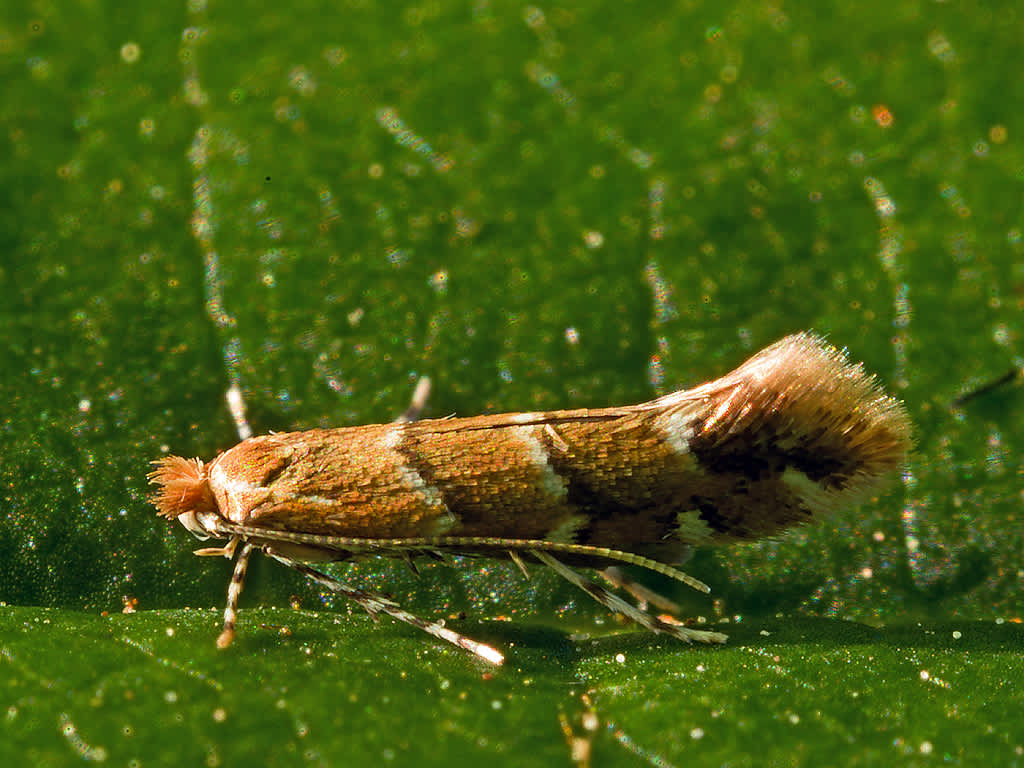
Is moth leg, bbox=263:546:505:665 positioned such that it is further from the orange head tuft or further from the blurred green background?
the orange head tuft

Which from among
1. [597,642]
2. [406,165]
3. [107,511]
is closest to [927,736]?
[597,642]

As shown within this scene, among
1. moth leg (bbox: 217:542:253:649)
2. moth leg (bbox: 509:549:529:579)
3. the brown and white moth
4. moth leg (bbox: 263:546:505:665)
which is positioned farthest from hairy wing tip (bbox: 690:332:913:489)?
moth leg (bbox: 217:542:253:649)

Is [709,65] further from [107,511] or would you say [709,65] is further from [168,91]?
[107,511]

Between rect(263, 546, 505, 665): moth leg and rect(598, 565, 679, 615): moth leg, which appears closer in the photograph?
rect(263, 546, 505, 665): moth leg

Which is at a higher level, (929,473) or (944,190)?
(944,190)

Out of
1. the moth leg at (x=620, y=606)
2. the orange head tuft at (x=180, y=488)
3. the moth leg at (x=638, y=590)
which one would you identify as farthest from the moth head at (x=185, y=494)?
the moth leg at (x=638, y=590)

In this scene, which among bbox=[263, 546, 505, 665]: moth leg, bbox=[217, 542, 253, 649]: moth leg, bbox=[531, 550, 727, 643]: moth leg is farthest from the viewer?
bbox=[531, 550, 727, 643]: moth leg

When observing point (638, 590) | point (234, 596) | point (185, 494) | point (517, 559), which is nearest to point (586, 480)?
point (517, 559)
